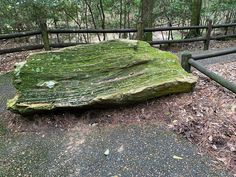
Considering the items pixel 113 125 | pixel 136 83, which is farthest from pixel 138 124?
pixel 136 83

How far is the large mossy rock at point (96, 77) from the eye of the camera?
3932mm

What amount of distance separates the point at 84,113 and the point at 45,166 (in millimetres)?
1169

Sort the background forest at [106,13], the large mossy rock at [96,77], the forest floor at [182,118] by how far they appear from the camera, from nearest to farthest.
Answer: the forest floor at [182,118]
the large mossy rock at [96,77]
the background forest at [106,13]

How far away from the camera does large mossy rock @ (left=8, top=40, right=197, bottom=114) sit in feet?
12.9

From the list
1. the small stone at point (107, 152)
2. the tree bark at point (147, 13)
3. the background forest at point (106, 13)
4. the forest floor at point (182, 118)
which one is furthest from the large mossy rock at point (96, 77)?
the tree bark at point (147, 13)

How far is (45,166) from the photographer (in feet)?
10.2

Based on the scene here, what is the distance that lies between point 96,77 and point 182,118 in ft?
5.32

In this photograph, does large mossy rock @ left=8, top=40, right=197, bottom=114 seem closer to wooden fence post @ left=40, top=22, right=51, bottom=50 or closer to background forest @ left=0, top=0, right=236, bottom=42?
wooden fence post @ left=40, top=22, right=51, bottom=50

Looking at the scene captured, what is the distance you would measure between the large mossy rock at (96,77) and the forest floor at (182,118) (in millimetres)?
186

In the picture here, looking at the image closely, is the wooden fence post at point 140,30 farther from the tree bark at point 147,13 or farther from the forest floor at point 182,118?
the forest floor at point 182,118

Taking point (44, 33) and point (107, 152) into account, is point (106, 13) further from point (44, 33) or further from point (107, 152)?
point (107, 152)

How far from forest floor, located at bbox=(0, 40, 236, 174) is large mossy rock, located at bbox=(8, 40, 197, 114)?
186 millimetres

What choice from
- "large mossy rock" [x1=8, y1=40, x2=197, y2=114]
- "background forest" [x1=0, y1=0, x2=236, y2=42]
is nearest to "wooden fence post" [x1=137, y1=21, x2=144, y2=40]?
"background forest" [x1=0, y1=0, x2=236, y2=42]

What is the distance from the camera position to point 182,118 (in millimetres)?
3744
